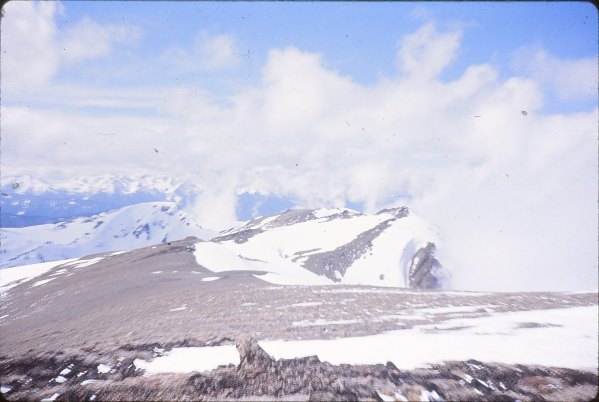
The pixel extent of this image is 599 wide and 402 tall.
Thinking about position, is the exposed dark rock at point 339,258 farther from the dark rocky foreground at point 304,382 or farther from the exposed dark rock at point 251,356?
the exposed dark rock at point 251,356

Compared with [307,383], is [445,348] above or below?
above

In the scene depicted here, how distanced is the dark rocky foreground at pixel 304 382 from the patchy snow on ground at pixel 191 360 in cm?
29

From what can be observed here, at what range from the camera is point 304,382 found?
6113 millimetres

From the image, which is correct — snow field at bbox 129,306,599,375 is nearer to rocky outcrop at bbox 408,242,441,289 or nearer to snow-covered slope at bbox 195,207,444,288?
snow-covered slope at bbox 195,207,444,288

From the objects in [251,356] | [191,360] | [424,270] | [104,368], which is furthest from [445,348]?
[424,270]

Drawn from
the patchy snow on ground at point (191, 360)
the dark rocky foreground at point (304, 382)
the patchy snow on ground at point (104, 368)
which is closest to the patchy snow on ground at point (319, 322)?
the patchy snow on ground at point (191, 360)

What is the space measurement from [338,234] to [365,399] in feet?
438

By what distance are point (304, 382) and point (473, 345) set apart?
5.10 metres

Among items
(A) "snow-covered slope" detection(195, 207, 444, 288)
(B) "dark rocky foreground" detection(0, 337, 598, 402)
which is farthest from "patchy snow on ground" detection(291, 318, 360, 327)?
(A) "snow-covered slope" detection(195, 207, 444, 288)

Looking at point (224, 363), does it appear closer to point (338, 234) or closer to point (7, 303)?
point (7, 303)

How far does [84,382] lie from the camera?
6.09 m

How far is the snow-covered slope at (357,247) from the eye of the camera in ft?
315

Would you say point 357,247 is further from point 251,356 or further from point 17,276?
point 251,356

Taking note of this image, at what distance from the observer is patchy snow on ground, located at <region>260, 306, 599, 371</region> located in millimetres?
7254
